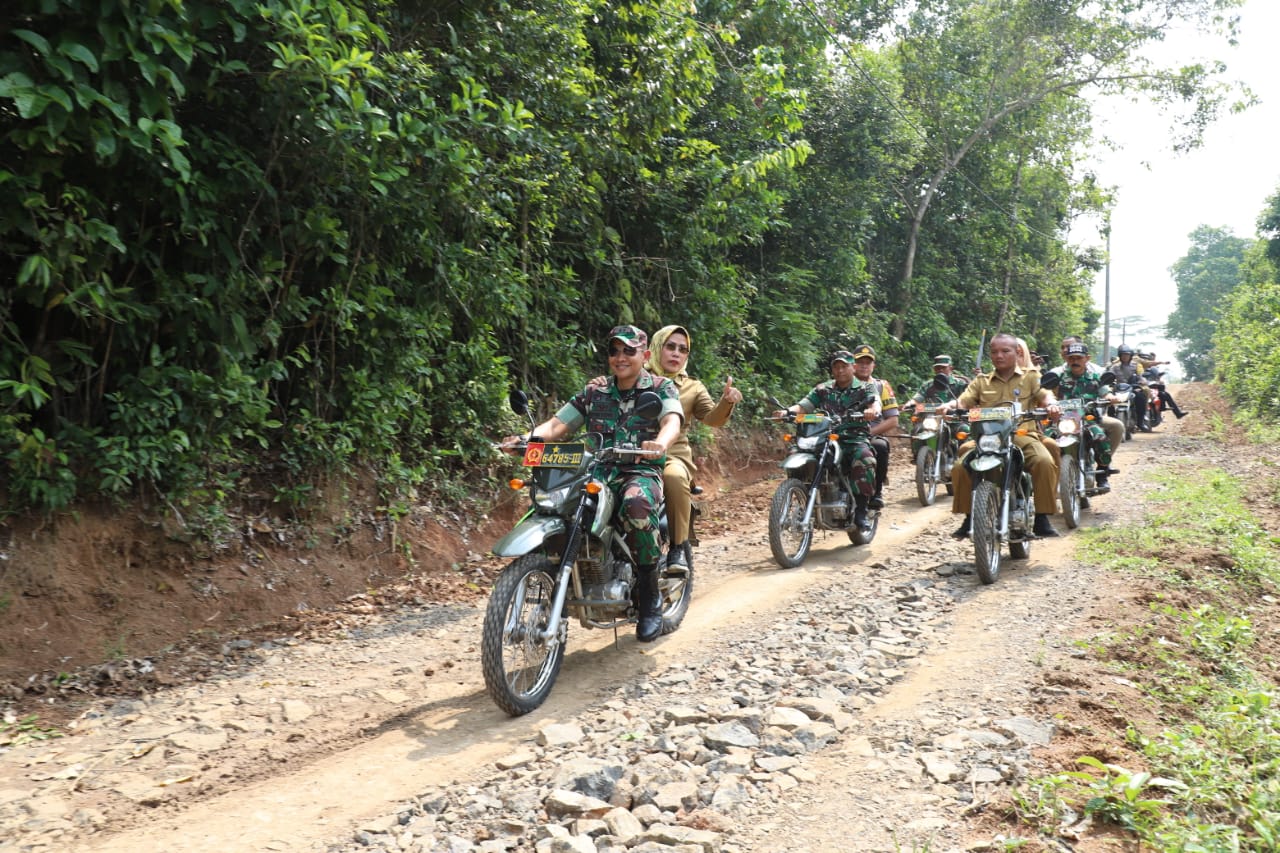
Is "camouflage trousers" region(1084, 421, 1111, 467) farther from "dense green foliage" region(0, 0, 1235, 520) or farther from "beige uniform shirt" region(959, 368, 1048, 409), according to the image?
"dense green foliage" region(0, 0, 1235, 520)

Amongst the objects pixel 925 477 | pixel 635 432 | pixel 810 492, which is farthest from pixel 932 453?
pixel 635 432

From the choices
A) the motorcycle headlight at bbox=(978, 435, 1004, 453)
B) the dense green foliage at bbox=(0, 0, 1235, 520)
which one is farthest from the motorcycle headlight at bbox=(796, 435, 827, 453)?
the dense green foliage at bbox=(0, 0, 1235, 520)

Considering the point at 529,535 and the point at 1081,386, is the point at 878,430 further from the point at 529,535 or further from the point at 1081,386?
the point at 529,535

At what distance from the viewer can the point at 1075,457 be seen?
9844mm

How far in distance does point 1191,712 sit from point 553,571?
3.28 metres

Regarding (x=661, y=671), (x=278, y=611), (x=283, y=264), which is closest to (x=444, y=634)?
(x=278, y=611)

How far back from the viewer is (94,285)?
5086mm

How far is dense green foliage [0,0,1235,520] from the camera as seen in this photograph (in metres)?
4.93

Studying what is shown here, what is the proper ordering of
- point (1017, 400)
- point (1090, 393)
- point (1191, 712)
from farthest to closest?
point (1090, 393)
point (1017, 400)
point (1191, 712)

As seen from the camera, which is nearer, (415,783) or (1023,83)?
(415,783)

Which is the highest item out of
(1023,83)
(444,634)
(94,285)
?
(1023,83)

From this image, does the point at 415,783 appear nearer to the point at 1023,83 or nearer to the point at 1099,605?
the point at 1099,605

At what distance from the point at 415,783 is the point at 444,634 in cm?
235

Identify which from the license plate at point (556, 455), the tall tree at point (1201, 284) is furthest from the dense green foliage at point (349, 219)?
the tall tree at point (1201, 284)
